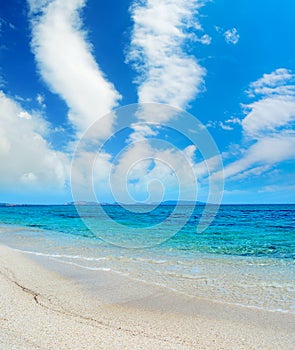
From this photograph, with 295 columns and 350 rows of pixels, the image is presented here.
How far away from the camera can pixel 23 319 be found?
5.17 m

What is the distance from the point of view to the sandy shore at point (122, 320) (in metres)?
4.52

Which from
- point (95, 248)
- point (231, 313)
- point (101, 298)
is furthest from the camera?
point (95, 248)

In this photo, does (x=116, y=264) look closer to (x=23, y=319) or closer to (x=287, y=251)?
(x=23, y=319)

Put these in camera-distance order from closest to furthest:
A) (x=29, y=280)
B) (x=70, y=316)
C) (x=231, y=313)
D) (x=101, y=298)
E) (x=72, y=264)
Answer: (x=70, y=316) → (x=231, y=313) → (x=101, y=298) → (x=29, y=280) → (x=72, y=264)

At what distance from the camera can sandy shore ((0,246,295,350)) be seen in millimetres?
4516

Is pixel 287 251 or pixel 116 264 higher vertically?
pixel 287 251

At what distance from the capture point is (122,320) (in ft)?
18.4

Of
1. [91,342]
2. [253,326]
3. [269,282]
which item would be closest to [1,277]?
[91,342]

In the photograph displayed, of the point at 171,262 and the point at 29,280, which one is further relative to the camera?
the point at 171,262

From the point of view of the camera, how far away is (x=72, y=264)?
11266 mm

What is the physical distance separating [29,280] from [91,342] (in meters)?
4.92

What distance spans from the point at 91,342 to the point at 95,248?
11.7 metres

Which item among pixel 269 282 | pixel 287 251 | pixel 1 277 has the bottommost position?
pixel 1 277

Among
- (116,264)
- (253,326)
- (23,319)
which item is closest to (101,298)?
(23,319)
